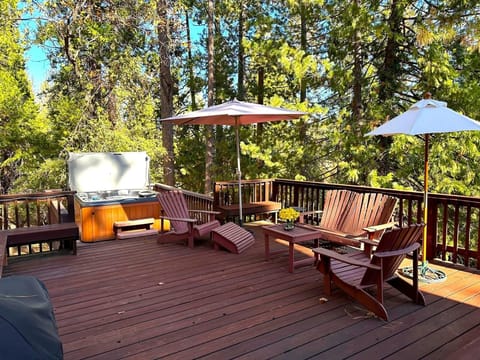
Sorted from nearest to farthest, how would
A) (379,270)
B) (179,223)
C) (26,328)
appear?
(26,328) < (379,270) < (179,223)

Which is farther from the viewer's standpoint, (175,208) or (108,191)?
(108,191)

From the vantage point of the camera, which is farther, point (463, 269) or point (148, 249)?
point (148, 249)

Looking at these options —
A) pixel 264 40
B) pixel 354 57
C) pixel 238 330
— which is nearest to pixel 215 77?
pixel 264 40

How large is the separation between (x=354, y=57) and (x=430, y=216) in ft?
18.0

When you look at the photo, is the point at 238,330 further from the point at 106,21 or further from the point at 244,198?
the point at 106,21

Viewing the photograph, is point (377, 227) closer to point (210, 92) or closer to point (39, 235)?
point (39, 235)

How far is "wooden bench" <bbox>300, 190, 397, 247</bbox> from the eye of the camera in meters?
4.26

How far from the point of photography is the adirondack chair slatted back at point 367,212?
14.2 ft

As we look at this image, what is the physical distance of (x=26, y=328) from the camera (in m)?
1.18

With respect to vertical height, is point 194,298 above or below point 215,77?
below

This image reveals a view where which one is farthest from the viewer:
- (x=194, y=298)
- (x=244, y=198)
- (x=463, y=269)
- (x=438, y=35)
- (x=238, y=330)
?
(x=244, y=198)

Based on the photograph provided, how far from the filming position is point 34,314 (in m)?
1.29

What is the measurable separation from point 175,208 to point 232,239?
1.05 meters

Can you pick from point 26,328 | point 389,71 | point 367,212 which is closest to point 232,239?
point 367,212
